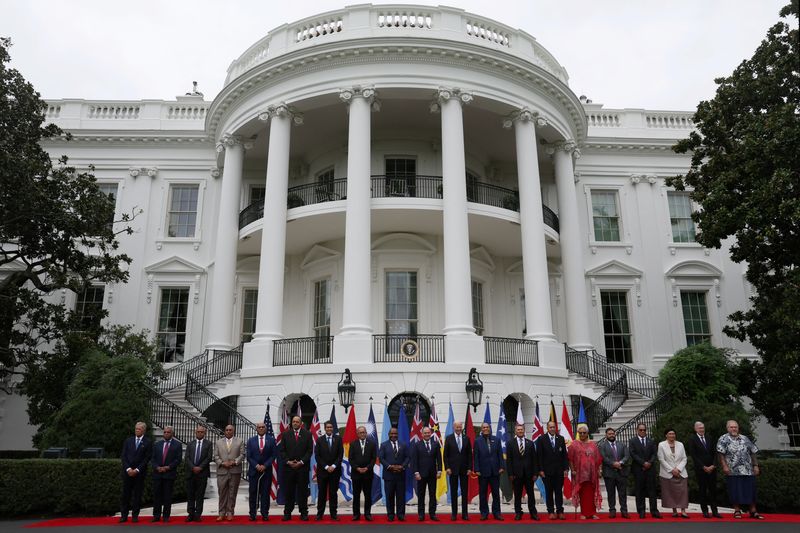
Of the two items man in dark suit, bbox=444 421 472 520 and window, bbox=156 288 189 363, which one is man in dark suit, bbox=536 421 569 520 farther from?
window, bbox=156 288 189 363

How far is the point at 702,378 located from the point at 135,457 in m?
13.3

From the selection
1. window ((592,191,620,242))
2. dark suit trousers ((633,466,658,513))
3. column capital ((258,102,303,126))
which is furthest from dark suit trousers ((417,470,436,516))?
window ((592,191,620,242))

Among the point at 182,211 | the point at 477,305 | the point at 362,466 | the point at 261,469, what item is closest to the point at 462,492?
the point at 362,466

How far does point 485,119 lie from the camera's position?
66.8 ft

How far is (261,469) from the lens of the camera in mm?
9727

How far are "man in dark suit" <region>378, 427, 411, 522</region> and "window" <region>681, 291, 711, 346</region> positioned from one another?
16502mm

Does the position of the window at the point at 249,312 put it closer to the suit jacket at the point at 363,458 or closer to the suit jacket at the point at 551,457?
the suit jacket at the point at 363,458

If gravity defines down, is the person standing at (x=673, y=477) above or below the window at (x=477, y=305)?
below

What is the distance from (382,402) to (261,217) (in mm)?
8252

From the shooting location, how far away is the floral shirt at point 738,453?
972 cm

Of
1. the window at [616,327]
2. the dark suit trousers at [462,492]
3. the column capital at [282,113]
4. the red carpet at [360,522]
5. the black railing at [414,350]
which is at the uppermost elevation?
the column capital at [282,113]

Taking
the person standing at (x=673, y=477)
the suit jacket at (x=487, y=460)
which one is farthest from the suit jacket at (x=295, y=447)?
the person standing at (x=673, y=477)

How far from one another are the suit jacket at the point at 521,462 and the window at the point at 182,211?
16.5 m

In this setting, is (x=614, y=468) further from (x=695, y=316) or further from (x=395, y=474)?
(x=695, y=316)
